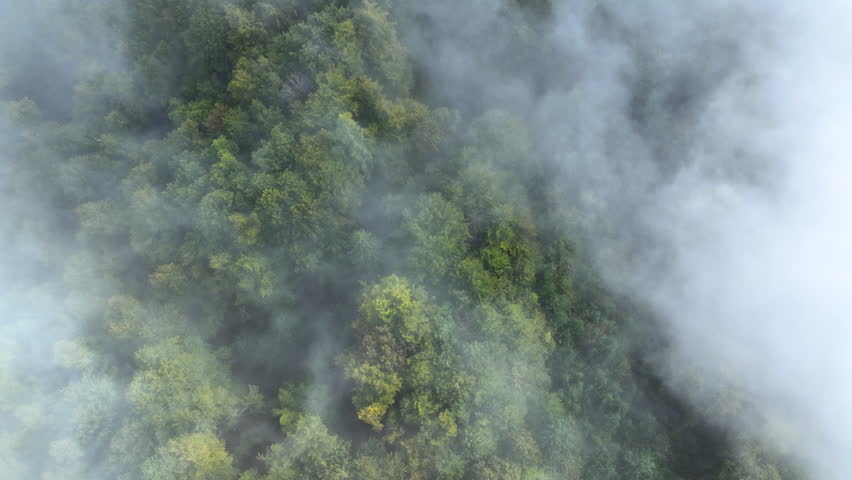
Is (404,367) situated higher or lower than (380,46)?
lower

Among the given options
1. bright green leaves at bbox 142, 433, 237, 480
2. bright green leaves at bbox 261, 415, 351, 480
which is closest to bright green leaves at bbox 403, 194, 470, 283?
bright green leaves at bbox 261, 415, 351, 480

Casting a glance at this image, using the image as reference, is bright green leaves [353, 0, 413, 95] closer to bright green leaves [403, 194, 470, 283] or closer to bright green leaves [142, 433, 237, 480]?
bright green leaves [403, 194, 470, 283]

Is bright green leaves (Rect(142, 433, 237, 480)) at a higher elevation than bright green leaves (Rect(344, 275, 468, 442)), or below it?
below

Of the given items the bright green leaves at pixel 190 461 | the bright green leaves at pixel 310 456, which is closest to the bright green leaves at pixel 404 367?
the bright green leaves at pixel 310 456

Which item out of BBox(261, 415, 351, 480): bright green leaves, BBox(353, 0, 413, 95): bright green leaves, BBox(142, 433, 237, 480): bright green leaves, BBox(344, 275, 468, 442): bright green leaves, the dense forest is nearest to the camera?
BBox(142, 433, 237, 480): bright green leaves

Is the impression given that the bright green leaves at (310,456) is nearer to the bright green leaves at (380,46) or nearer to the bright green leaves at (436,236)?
the bright green leaves at (436,236)

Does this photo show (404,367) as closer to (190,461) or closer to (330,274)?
(330,274)

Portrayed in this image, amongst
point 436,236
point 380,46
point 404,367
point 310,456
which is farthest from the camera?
point 380,46

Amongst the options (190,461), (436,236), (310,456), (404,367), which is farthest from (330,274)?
(190,461)

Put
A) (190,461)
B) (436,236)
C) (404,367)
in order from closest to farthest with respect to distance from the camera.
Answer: (190,461) → (404,367) → (436,236)

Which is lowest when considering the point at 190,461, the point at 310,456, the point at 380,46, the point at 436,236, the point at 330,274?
the point at 190,461
